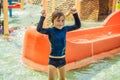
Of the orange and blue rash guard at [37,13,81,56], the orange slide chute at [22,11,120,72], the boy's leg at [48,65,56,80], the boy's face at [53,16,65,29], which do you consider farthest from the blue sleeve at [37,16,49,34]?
the orange slide chute at [22,11,120,72]

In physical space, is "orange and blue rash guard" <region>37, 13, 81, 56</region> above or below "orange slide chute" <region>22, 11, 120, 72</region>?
above

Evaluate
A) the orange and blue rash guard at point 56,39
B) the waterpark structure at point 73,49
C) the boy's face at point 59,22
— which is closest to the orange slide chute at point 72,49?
the waterpark structure at point 73,49

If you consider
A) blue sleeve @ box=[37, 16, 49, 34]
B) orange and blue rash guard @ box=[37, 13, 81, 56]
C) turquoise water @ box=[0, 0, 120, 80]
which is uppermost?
blue sleeve @ box=[37, 16, 49, 34]

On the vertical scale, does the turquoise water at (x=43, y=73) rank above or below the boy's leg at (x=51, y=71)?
below

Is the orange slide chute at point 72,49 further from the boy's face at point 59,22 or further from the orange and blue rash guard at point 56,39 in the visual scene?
the boy's face at point 59,22

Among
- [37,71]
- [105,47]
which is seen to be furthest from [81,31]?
[37,71]

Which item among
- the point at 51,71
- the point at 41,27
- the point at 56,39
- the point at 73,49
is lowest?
the point at 73,49

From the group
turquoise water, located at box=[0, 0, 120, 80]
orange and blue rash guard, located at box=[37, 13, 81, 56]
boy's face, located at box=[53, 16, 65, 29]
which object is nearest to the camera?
boy's face, located at box=[53, 16, 65, 29]

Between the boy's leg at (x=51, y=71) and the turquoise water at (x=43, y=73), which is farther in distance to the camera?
the turquoise water at (x=43, y=73)

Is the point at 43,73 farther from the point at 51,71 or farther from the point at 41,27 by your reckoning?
the point at 41,27

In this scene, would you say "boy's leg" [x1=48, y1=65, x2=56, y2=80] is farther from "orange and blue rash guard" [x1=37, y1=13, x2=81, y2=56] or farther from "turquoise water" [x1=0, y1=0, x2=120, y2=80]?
"turquoise water" [x1=0, y1=0, x2=120, y2=80]

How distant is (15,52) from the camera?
641 cm

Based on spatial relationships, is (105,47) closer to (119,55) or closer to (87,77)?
(119,55)

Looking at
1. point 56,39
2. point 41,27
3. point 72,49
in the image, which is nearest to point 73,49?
point 72,49
